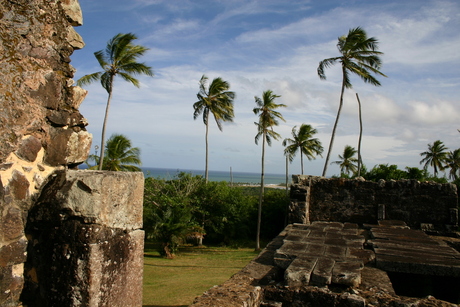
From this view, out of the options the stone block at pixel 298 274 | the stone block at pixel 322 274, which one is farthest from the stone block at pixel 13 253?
the stone block at pixel 322 274

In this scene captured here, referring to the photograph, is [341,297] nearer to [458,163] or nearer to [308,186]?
[308,186]

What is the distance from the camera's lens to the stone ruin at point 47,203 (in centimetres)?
181

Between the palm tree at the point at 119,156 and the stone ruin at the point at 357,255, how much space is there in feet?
51.4

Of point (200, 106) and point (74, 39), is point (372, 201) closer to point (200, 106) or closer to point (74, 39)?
point (74, 39)

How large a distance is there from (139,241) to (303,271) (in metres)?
1.94

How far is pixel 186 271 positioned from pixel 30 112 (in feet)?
48.2

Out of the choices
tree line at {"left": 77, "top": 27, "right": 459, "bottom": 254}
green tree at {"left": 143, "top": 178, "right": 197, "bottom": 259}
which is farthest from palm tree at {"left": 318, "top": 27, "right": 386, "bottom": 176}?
green tree at {"left": 143, "top": 178, "right": 197, "bottom": 259}

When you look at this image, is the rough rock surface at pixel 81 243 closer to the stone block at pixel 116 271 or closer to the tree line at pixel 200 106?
→ the stone block at pixel 116 271

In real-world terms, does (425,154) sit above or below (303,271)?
above

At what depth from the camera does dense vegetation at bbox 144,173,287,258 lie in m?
18.7

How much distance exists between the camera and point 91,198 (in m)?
1.88

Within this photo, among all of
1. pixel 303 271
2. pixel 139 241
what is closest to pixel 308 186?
pixel 303 271

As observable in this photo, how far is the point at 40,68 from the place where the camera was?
1986mm

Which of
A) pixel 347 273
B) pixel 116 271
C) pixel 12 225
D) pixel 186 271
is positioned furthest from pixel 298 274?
pixel 186 271
